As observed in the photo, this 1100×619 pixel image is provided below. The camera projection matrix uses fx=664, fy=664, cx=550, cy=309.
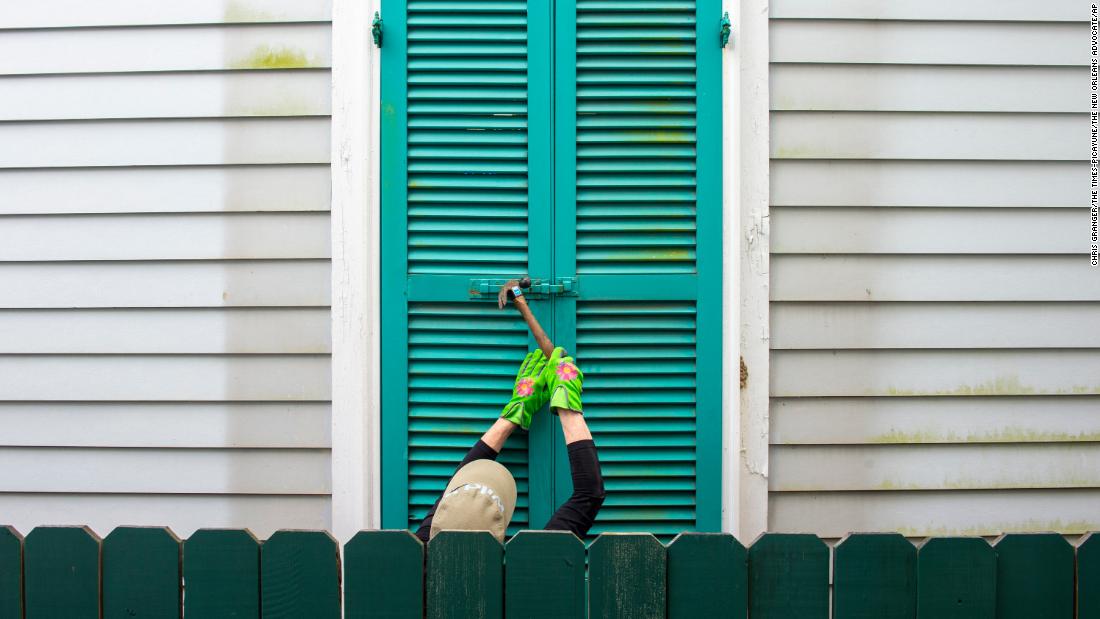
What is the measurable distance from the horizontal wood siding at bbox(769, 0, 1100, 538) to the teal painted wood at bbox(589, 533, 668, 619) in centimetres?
101

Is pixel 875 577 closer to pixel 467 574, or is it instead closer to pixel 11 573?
pixel 467 574

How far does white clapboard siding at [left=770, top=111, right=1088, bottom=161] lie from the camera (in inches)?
90.9

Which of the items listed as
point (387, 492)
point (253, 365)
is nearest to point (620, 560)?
point (387, 492)

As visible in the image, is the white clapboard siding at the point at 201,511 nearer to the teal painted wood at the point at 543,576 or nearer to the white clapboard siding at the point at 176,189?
the white clapboard siding at the point at 176,189

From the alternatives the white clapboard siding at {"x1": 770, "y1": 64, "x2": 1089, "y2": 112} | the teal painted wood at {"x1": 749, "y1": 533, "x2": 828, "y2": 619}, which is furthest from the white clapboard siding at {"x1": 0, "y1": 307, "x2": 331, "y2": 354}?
the white clapboard siding at {"x1": 770, "y1": 64, "x2": 1089, "y2": 112}

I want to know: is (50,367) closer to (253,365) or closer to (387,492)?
(253,365)

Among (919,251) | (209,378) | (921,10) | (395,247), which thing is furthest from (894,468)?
(209,378)

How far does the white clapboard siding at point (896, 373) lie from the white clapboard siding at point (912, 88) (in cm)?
86

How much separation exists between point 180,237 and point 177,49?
26.2 inches

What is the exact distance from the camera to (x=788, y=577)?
1473 mm

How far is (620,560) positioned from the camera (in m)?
1.47

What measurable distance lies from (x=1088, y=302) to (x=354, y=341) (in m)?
2.58

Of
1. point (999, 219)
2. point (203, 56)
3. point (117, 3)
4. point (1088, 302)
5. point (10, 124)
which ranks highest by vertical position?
point (117, 3)

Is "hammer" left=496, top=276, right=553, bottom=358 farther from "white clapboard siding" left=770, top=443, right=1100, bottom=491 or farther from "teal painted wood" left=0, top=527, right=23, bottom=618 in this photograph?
"teal painted wood" left=0, top=527, right=23, bottom=618
